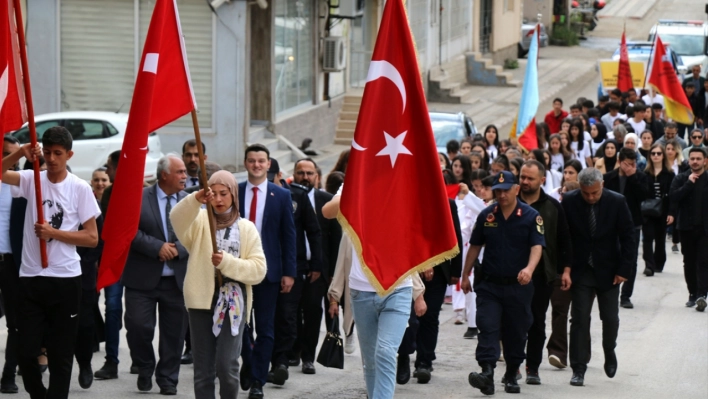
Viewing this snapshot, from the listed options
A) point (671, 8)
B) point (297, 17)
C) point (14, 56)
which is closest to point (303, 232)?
point (14, 56)

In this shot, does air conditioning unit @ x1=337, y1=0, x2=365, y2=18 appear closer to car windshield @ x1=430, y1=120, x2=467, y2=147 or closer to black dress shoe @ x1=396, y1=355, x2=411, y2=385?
car windshield @ x1=430, y1=120, x2=467, y2=147

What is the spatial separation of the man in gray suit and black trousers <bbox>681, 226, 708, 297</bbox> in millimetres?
7046

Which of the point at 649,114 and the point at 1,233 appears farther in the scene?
the point at 649,114

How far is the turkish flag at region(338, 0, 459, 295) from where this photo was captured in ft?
25.9

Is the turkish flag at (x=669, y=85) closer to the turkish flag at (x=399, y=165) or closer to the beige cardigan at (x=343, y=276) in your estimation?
the beige cardigan at (x=343, y=276)

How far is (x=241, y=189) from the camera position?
9.81m

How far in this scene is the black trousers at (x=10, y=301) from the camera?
933 centimetres

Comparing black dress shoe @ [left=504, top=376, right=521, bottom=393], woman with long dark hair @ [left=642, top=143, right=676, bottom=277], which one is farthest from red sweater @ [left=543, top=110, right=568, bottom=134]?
black dress shoe @ [left=504, top=376, right=521, bottom=393]

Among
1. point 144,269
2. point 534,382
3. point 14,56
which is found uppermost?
point 14,56

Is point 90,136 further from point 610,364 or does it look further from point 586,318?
point 610,364

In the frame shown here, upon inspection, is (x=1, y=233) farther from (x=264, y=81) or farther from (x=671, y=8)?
(x=671, y=8)

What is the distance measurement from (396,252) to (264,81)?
17596 mm

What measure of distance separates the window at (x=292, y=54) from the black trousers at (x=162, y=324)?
1576cm

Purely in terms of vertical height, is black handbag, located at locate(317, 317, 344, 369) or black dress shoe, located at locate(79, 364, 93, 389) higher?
black handbag, located at locate(317, 317, 344, 369)
